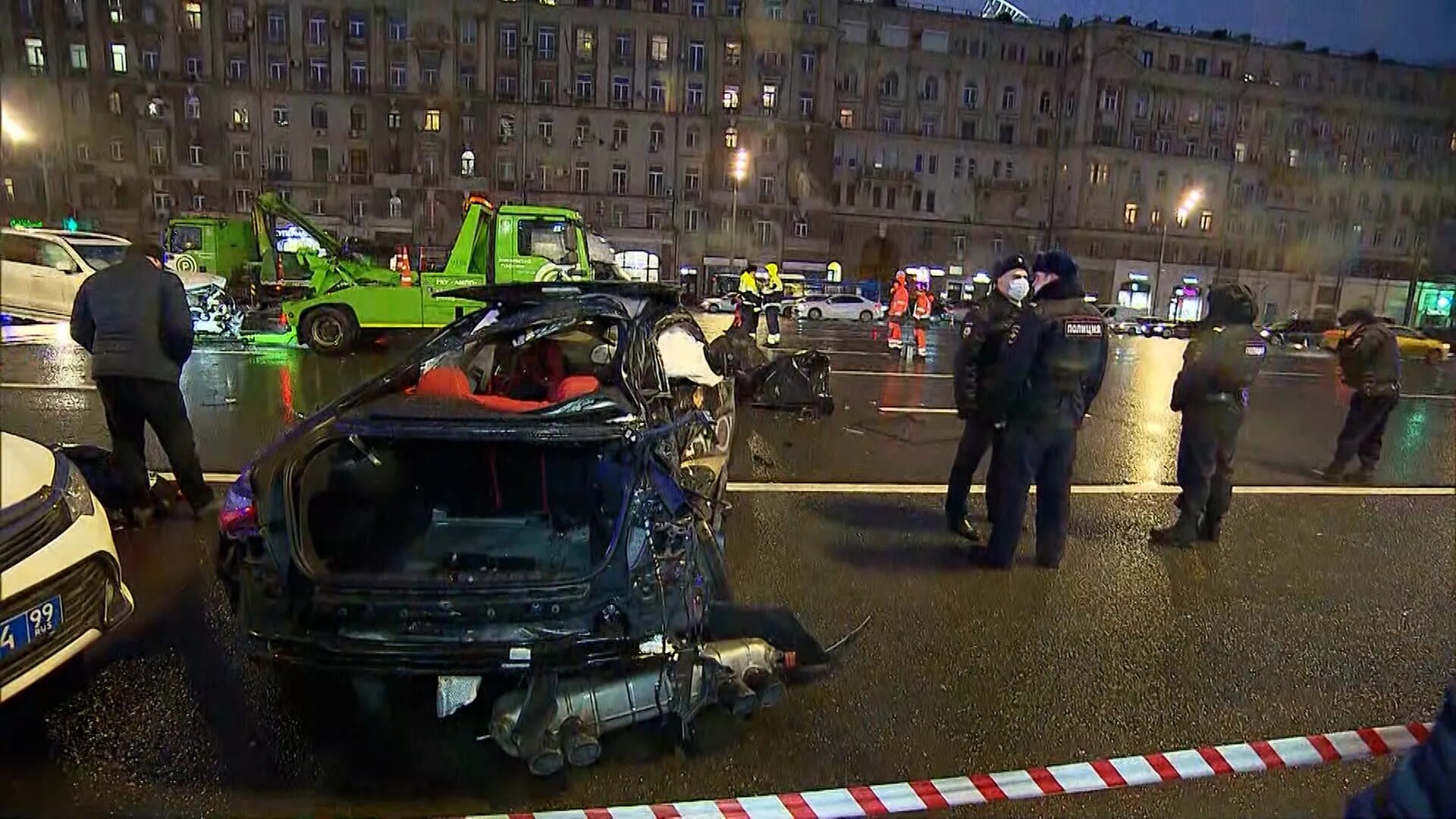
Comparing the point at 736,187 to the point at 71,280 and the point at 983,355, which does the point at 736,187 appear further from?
the point at 983,355

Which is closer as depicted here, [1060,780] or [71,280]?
[1060,780]

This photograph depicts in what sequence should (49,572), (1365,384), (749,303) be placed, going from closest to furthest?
(49,572), (1365,384), (749,303)

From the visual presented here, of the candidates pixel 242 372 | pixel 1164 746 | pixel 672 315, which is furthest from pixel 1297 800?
pixel 242 372

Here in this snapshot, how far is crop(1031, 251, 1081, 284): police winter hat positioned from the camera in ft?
16.0

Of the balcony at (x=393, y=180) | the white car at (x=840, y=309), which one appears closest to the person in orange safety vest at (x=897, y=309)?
the white car at (x=840, y=309)

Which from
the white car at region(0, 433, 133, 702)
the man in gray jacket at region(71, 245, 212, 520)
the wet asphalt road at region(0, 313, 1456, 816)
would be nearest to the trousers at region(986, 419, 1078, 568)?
the wet asphalt road at region(0, 313, 1456, 816)

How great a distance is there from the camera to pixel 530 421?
9.55ft

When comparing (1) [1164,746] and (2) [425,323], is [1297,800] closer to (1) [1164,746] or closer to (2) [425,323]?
(1) [1164,746]

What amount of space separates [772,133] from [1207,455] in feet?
163

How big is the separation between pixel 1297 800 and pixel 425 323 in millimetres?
14030

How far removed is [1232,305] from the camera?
5461mm

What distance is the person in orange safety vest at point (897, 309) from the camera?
712 inches

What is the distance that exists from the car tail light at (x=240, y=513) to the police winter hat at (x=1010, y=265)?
14.8ft

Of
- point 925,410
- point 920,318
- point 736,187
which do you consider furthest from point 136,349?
point 736,187
